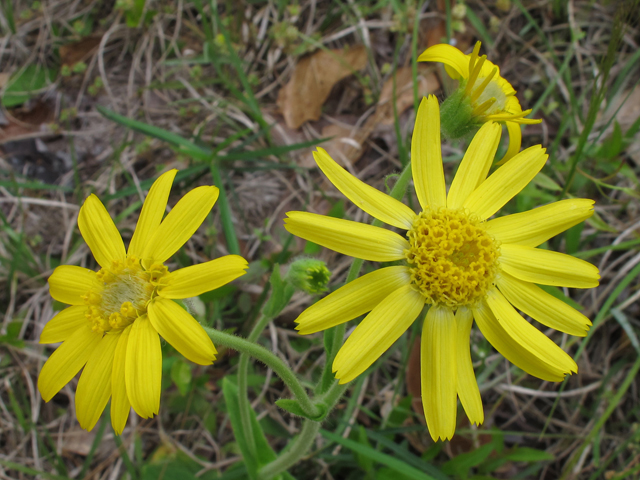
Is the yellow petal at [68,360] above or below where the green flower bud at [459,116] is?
below

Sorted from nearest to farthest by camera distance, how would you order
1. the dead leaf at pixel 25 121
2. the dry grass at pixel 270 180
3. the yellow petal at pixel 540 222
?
1. the yellow petal at pixel 540 222
2. the dry grass at pixel 270 180
3. the dead leaf at pixel 25 121

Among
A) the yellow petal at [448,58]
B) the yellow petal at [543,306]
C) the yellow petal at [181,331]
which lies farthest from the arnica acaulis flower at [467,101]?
the yellow petal at [181,331]

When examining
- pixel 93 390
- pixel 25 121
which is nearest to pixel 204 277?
pixel 93 390

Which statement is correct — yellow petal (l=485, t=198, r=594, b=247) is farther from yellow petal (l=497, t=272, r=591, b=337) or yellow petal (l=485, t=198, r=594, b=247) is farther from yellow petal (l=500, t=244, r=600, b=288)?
yellow petal (l=497, t=272, r=591, b=337)

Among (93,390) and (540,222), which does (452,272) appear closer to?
(540,222)

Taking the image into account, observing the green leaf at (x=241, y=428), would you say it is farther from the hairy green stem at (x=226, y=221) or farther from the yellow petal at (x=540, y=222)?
the yellow petal at (x=540, y=222)

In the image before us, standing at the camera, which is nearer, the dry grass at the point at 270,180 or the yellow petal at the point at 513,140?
the yellow petal at the point at 513,140
